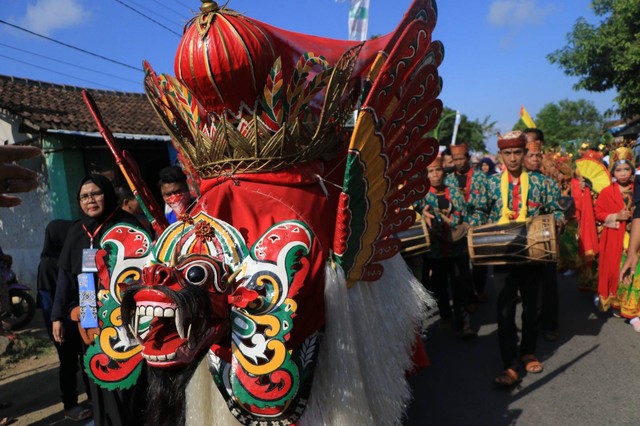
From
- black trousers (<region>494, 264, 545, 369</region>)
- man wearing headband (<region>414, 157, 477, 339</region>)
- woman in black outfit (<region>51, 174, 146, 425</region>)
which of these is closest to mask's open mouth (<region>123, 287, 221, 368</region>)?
woman in black outfit (<region>51, 174, 146, 425</region>)

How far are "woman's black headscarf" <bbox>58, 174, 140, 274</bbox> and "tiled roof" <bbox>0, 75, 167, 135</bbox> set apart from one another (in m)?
4.93

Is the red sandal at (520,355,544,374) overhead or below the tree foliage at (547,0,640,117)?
below

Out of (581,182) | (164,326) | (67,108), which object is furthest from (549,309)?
(67,108)

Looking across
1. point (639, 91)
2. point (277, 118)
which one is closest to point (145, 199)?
→ point (277, 118)

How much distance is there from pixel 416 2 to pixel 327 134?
0.66 meters

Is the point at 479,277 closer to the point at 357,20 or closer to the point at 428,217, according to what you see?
the point at 428,217

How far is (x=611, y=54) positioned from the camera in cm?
1411

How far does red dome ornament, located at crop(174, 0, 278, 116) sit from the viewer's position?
1.84 meters

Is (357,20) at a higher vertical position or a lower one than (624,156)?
higher

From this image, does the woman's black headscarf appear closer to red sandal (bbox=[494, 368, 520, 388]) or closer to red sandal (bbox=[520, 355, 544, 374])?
red sandal (bbox=[494, 368, 520, 388])

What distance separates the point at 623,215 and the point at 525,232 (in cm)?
205

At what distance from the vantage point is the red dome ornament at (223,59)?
6.03ft

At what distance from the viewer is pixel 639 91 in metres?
14.0

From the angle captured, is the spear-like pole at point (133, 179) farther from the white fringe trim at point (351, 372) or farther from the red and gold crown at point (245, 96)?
the white fringe trim at point (351, 372)
